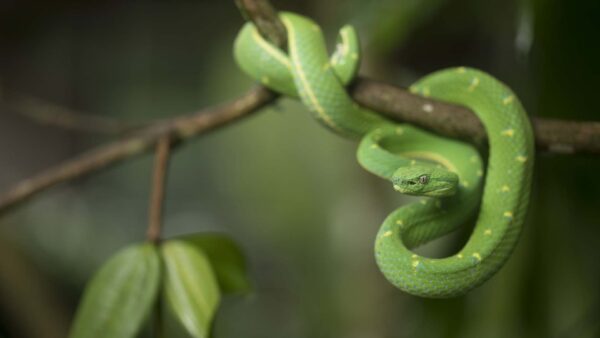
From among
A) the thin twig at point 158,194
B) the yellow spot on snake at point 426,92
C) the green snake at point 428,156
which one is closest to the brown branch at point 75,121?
the thin twig at point 158,194

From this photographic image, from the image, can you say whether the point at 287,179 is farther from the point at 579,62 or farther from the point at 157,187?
the point at 579,62

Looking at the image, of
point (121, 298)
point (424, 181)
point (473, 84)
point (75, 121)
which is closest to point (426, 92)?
point (473, 84)

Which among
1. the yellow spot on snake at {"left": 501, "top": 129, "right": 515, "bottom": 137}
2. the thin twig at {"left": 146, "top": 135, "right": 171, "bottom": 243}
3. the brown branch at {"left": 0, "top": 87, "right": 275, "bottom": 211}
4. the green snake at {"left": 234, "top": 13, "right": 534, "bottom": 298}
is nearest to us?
the green snake at {"left": 234, "top": 13, "right": 534, "bottom": 298}

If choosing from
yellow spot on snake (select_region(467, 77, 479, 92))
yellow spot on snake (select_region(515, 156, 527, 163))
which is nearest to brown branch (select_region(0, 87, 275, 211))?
yellow spot on snake (select_region(467, 77, 479, 92))

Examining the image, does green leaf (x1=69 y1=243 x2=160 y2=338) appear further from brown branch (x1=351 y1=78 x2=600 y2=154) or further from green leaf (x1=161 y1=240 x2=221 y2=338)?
brown branch (x1=351 y1=78 x2=600 y2=154)

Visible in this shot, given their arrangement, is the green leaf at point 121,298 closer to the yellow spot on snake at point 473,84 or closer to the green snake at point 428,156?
the green snake at point 428,156

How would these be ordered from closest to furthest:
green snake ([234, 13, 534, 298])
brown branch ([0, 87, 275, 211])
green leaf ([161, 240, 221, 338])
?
green snake ([234, 13, 534, 298]) → green leaf ([161, 240, 221, 338]) → brown branch ([0, 87, 275, 211])
